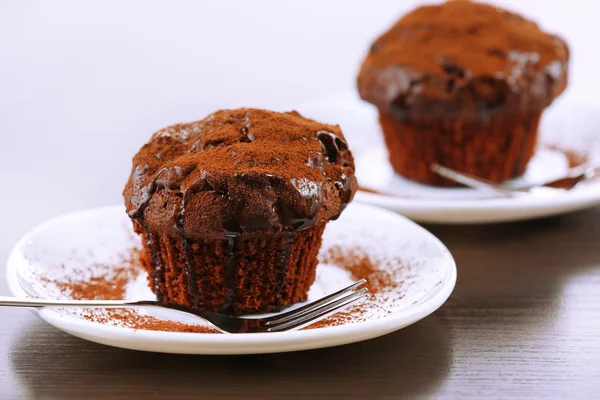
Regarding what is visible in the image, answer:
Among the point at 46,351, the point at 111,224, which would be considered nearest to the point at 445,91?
the point at 111,224

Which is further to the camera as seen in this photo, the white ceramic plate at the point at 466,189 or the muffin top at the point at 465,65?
the muffin top at the point at 465,65

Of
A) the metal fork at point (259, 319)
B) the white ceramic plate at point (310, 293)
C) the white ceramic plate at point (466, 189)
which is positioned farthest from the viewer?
the white ceramic plate at point (466, 189)

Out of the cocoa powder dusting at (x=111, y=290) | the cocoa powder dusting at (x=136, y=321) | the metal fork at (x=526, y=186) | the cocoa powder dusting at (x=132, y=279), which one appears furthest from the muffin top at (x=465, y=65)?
the cocoa powder dusting at (x=136, y=321)

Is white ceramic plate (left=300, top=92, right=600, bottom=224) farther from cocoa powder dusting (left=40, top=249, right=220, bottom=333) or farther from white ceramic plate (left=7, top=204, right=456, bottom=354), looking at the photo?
cocoa powder dusting (left=40, top=249, right=220, bottom=333)

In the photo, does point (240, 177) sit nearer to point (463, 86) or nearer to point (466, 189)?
point (463, 86)

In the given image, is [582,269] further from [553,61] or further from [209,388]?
[209,388]

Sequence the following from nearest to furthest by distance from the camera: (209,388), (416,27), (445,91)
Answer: (209,388)
(445,91)
(416,27)

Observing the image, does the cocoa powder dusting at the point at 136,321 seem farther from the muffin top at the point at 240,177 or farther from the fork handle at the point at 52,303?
the muffin top at the point at 240,177

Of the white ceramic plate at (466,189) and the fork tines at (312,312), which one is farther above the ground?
the fork tines at (312,312)
